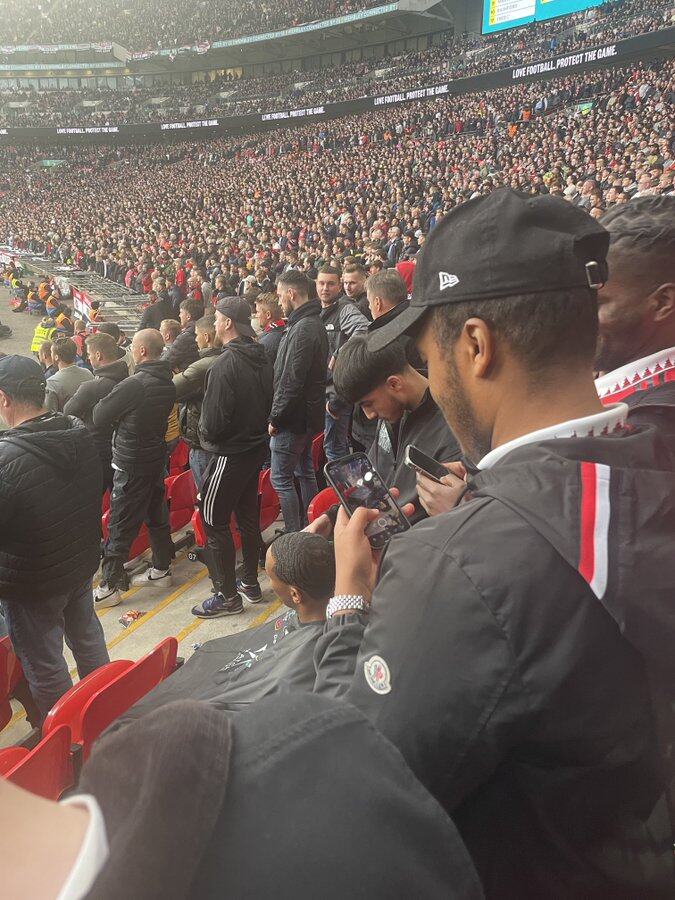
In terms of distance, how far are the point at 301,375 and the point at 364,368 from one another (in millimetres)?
2045

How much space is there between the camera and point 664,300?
1.73m

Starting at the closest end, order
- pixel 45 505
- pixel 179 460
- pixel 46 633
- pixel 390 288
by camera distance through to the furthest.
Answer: pixel 45 505 → pixel 46 633 → pixel 390 288 → pixel 179 460

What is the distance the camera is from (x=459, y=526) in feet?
2.90

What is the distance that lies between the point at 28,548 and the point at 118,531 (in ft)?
4.92

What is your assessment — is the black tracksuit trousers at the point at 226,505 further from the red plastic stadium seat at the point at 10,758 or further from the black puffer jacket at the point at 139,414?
the red plastic stadium seat at the point at 10,758

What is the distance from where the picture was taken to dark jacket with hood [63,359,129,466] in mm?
4508

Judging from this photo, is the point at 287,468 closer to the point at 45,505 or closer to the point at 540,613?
the point at 45,505

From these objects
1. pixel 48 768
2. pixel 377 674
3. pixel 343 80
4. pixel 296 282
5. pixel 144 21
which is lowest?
pixel 48 768

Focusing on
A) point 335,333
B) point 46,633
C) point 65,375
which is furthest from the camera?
point 335,333

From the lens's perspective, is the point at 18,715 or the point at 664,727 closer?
the point at 664,727

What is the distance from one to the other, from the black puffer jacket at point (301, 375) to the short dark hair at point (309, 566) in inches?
78.6

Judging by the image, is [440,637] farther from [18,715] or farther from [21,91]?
[21,91]

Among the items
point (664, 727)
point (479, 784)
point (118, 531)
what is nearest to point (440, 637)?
point (479, 784)

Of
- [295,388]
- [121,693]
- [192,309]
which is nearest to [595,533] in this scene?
[121,693]
